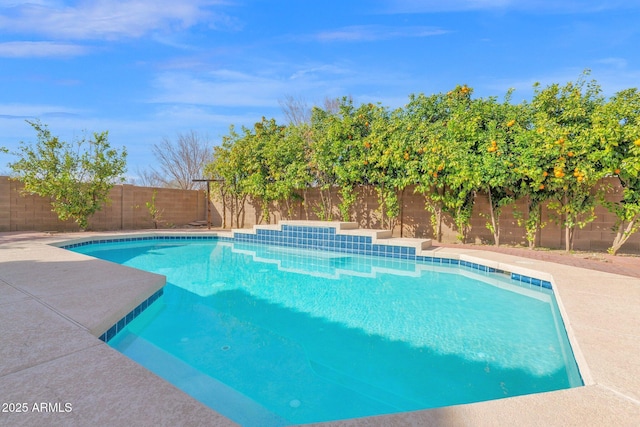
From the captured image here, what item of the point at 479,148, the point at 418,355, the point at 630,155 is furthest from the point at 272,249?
the point at 630,155

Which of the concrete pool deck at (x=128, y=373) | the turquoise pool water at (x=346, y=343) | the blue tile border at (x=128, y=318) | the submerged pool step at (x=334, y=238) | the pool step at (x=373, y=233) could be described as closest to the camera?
the concrete pool deck at (x=128, y=373)

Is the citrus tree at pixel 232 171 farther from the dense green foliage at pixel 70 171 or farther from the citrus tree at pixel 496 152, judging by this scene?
the citrus tree at pixel 496 152

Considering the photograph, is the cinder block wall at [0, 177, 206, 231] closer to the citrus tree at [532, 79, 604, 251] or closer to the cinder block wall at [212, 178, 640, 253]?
the cinder block wall at [212, 178, 640, 253]

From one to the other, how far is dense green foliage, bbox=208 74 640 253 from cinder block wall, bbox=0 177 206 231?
4.10 metres

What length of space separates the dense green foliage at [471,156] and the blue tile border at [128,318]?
21.9 feet

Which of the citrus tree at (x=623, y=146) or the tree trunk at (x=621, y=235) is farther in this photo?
the tree trunk at (x=621, y=235)

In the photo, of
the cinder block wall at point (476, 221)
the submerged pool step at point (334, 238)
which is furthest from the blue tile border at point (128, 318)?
the cinder block wall at point (476, 221)

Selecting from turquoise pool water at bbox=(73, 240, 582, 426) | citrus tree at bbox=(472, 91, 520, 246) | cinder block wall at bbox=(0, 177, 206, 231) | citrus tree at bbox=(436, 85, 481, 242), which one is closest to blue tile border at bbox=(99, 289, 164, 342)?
turquoise pool water at bbox=(73, 240, 582, 426)

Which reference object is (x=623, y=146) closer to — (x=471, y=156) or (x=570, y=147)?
(x=570, y=147)

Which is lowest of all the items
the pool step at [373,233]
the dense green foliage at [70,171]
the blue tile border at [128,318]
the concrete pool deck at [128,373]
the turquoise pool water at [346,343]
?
the turquoise pool water at [346,343]

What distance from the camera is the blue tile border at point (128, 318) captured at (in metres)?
2.67

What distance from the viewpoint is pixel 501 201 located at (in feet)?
26.0

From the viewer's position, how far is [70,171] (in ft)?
33.1

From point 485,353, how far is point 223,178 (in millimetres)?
11472
